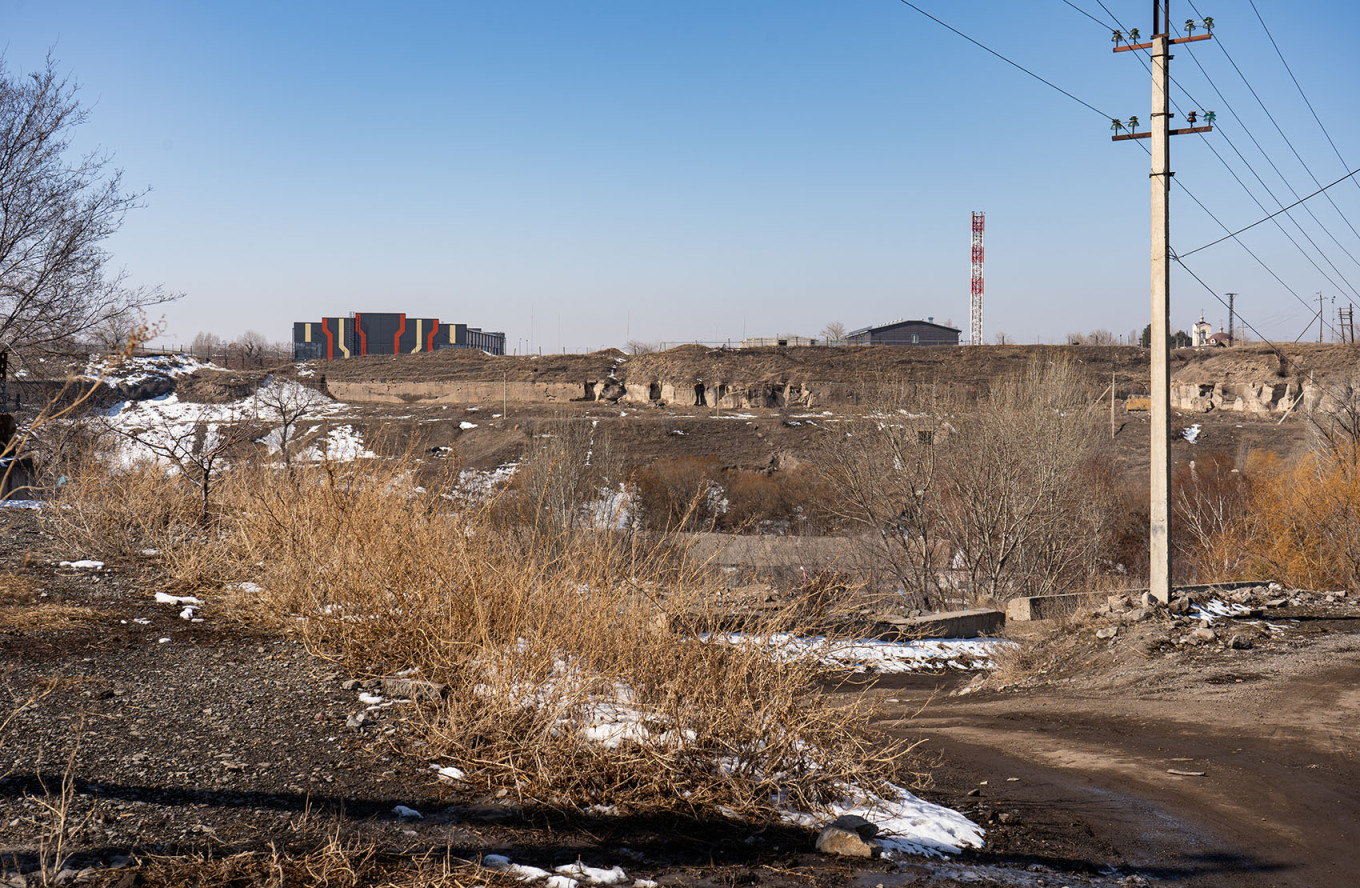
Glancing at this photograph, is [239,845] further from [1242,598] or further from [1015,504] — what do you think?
[1015,504]

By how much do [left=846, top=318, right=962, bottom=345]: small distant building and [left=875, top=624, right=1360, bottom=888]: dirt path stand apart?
77.0m

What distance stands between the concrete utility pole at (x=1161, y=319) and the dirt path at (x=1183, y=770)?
1996mm

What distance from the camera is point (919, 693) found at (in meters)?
10.0

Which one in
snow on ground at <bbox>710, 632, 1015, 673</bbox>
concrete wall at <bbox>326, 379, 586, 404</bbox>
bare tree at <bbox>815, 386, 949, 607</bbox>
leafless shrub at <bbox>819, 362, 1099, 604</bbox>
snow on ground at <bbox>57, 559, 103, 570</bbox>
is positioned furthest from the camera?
concrete wall at <bbox>326, 379, 586, 404</bbox>

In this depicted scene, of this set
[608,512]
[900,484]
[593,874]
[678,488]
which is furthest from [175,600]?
[678,488]

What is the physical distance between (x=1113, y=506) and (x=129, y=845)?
28.3 metres

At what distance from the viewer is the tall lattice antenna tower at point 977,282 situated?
66500 mm

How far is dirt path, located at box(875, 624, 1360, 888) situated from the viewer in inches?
169

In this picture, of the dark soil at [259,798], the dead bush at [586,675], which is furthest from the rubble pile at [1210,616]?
the dark soil at [259,798]

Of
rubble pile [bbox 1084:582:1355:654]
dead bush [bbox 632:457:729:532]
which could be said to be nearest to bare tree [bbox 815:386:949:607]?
rubble pile [bbox 1084:582:1355:654]

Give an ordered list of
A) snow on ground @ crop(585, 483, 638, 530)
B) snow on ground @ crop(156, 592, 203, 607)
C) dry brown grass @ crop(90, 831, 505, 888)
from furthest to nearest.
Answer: snow on ground @ crop(585, 483, 638, 530), snow on ground @ crop(156, 592, 203, 607), dry brown grass @ crop(90, 831, 505, 888)

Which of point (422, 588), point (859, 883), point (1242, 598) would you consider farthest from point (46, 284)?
point (1242, 598)

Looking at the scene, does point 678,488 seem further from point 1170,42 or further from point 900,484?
point 1170,42

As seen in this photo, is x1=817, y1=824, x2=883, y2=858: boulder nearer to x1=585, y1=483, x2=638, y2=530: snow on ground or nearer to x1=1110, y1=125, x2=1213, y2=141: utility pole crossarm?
x1=585, y1=483, x2=638, y2=530: snow on ground
